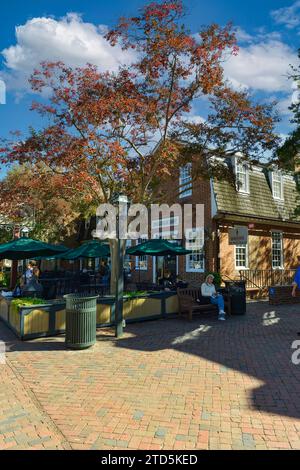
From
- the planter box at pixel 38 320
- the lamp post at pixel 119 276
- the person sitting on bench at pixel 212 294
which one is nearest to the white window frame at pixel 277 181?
the person sitting on bench at pixel 212 294

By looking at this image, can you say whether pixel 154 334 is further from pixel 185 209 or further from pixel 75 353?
pixel 185 209

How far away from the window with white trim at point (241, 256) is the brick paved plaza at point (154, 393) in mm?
8194

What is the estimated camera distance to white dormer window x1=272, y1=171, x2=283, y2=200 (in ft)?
62.6

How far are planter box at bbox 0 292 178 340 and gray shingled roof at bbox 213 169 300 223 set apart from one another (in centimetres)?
619

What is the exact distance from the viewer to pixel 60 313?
28.6 ft

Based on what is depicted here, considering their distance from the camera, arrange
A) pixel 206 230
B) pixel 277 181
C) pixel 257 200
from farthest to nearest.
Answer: pixel 277 181
pixel 257 200
pixel 206 230

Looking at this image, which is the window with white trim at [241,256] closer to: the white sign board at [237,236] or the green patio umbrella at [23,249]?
the white sign board at [237,236]

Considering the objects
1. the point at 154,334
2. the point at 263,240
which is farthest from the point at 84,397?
the point at 263,240

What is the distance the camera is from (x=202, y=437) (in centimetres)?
381

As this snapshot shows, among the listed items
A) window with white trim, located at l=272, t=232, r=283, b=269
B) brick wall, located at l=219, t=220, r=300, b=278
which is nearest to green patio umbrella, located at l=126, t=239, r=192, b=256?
brick wall, located at l=219, t=220, r=300, b=278

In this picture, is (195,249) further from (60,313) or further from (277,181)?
(60,313)

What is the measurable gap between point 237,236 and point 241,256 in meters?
2.09

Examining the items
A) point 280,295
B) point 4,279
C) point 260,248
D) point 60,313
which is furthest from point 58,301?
point 4,279

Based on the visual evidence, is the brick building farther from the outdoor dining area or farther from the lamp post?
the lamp post
